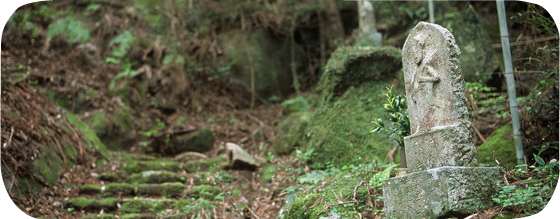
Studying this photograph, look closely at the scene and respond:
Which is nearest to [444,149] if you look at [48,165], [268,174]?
[268,174]

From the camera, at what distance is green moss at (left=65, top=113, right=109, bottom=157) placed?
7.39m

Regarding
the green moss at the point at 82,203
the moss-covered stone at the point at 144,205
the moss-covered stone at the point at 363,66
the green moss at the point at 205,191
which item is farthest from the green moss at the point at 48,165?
the moss-covered stone at the point at 363,66

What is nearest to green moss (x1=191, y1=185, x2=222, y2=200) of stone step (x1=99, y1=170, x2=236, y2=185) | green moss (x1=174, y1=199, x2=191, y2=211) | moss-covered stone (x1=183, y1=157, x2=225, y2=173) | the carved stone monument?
green moss (x1=174, y1=199, x2=191, y2=211)

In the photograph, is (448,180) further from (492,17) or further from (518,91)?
(492,17)

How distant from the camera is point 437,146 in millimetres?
3295

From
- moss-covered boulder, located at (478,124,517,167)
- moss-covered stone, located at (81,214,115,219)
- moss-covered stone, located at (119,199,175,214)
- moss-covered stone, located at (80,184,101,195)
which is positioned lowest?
moss-covered stone, located at (119,199,175,214)

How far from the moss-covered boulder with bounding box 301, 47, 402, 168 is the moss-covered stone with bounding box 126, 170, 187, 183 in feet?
7.22

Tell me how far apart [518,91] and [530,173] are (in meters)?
2.34

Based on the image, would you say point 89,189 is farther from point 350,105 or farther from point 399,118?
point 399,118

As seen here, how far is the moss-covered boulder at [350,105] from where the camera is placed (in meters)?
5.84

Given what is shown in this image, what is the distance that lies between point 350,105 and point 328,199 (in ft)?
7.88

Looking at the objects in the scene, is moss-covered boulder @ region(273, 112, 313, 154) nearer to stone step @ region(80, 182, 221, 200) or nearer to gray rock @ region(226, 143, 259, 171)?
gray rock @ region(226, 143, 259, 171)

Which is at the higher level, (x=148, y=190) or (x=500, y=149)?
(x=500, y=149)

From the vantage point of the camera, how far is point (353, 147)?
5793 millimetres
